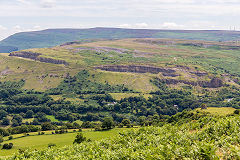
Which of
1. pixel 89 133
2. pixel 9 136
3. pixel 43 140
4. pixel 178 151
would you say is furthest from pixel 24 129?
pixel 178 151

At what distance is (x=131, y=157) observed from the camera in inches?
1962

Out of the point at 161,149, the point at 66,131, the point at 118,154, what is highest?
the point at 161,149

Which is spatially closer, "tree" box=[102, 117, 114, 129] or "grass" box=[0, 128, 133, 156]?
"grass" box=[0, 128, 133, 156]

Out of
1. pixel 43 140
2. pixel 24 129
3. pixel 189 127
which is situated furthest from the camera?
pixel 24 129

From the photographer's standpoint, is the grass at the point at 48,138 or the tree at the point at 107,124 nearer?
the grass at the point at 48,138

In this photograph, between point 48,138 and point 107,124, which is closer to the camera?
point 48,138

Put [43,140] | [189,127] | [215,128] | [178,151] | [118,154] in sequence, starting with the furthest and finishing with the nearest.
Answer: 1. [43,140]
2. [189,127]
3. [215,128]
4. [118,154]
5. [178,151]

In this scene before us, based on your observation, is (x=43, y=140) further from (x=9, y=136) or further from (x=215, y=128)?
(x=215, y=128)

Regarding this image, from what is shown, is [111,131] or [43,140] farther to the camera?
[111,131]

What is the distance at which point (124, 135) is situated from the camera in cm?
8612

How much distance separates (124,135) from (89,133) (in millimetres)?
65765

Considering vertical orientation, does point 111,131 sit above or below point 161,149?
below

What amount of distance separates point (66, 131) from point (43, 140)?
66.9ft

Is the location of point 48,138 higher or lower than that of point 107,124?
lower
